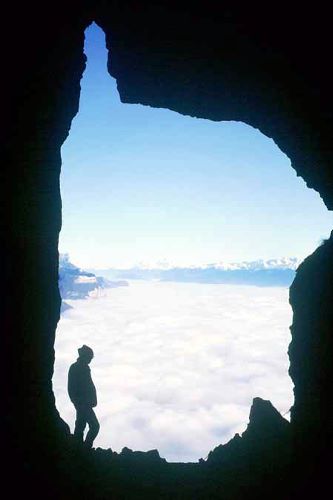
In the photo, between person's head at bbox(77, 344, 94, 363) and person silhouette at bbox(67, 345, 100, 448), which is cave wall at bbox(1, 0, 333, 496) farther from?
person's head at bbox(77, 344, 94, 363)

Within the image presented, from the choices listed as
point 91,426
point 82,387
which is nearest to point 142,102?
point 82,387

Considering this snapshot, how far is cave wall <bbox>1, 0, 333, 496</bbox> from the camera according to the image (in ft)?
20.3

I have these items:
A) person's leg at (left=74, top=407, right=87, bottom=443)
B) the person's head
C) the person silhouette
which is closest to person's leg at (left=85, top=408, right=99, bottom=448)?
the person silhouette

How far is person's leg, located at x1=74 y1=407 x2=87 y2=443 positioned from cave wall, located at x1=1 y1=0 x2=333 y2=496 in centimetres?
55

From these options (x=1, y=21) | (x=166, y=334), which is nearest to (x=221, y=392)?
(x=166, y=334)

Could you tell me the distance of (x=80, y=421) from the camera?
8602 mm

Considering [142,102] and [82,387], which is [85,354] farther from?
[142,102]

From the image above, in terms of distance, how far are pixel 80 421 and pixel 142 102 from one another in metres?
8.57

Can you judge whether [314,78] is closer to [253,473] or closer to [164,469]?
[253,473]

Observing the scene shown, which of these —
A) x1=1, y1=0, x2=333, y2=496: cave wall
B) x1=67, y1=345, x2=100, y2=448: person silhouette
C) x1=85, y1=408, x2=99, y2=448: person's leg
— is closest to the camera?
x1=1, y1=0, x2=333, y2=496: cave wall

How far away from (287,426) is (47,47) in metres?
11.5

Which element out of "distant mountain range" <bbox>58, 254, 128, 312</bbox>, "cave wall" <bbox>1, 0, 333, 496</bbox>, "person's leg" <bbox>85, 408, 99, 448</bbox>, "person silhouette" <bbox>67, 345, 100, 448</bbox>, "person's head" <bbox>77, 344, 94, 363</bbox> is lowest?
"person's leg" <bbox>85, 408, 99, 448</bbox>

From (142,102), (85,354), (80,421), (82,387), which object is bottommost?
(80,421)

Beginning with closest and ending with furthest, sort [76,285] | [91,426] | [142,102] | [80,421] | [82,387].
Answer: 1. [82,387]
2. [80,421]
3. [91,426]
4. [142,102]
5. [76,285]
